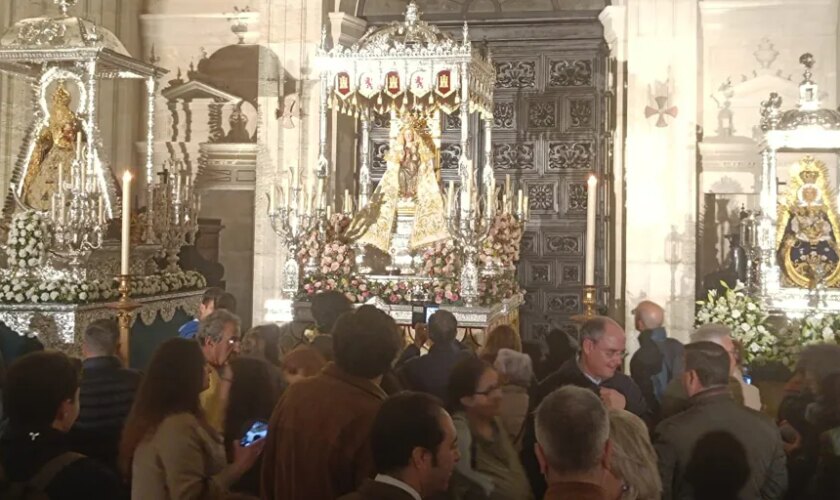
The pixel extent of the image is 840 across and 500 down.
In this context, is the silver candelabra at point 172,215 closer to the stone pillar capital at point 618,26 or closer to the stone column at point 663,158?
the stone column at point 663,158

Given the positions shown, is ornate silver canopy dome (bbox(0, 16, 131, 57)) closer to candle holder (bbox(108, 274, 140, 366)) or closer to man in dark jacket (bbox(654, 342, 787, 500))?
candle holder (bbox(108, 274, 140, 366))

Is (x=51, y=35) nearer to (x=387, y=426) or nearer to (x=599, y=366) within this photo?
(x=599, y=366)

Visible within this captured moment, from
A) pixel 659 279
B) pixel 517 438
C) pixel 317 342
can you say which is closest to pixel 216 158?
pixel 659 279

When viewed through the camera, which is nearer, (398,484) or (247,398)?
(398,484)

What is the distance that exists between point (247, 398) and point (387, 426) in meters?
1.30

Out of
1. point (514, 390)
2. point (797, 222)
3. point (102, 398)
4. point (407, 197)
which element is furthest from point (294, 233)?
point (514, 390)

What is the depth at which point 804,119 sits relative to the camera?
1042 centimetres

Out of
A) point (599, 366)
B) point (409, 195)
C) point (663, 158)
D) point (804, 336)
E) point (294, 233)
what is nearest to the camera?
point (599, 366)

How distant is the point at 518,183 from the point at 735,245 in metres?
2.95

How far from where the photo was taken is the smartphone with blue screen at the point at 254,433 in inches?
151

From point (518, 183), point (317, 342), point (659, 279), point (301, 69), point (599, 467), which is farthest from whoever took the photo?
point (518, 183)

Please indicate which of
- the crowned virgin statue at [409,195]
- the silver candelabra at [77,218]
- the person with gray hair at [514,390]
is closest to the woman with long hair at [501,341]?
the person with gray hair at [514,390]

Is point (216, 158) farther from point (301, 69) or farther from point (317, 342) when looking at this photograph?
point (317, 342)

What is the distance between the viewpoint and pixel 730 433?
402 cm
